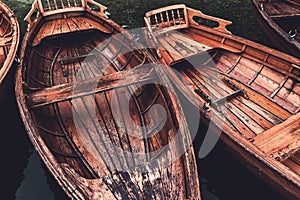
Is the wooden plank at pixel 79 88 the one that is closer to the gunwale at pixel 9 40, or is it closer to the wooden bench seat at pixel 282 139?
the gunwale at pixel 9 40

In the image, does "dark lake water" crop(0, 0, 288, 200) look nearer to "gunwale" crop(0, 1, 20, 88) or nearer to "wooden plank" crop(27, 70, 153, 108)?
"gunwale" crop(0, 1, 20, 88)

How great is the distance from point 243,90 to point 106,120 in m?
3.99

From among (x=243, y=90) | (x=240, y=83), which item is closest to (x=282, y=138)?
(x=243, y=90)

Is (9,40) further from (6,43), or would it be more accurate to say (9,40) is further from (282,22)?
(282,22)

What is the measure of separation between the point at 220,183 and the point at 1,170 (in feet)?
19.4

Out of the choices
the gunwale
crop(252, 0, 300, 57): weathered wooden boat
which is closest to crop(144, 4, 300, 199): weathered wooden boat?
crop(252, 0, 300, 57): weathered wooden boat

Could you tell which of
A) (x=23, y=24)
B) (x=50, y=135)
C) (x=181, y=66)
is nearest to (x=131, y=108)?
(x=50, y=135)

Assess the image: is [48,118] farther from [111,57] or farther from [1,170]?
[111,57]

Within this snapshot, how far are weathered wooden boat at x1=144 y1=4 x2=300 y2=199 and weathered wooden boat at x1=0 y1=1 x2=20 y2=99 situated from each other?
167 inches

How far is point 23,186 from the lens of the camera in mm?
7312

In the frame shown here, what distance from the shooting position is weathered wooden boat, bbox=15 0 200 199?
4954 mm

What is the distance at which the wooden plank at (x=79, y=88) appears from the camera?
648cm

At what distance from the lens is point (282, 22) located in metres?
11.1

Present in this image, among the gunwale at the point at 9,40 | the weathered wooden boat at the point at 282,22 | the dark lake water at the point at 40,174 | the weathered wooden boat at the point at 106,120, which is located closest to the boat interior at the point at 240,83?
the dark lake water at the point at 40,174
